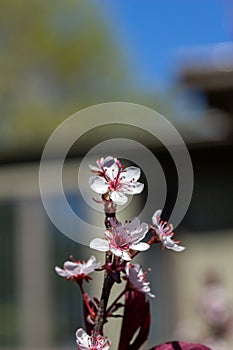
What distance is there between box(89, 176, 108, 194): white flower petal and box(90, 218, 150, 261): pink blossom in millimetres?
23

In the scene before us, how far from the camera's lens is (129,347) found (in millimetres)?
587

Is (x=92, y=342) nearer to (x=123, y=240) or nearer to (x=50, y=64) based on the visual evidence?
(x=123, y=240)

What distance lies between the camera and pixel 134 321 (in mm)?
581

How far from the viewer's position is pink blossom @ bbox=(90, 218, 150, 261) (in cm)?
51

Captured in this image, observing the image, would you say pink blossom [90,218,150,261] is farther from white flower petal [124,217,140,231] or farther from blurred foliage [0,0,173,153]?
blurred foliage [0,0,173,153]

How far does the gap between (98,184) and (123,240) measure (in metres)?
0.04

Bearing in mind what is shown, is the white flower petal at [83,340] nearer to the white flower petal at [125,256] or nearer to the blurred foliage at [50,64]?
the white flower petal at [125,256]

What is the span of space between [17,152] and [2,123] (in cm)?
857

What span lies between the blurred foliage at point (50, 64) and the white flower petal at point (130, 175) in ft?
41.2

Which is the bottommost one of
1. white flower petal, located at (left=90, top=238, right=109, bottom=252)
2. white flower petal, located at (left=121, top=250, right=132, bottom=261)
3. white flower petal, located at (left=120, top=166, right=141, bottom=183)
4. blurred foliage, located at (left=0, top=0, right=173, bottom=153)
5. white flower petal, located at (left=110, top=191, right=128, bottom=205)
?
white flower petal, located at (left=121, top=250, right=132, bottom=261)

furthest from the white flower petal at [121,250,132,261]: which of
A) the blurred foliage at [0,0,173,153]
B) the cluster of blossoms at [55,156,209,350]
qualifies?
the blurred foliage at [0,0,173,153]

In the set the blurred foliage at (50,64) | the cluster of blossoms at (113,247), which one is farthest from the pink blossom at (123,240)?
the blurred foliage at (50,64)

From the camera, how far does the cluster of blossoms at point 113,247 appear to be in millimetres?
503

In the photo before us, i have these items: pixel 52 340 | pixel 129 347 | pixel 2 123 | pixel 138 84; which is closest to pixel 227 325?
pixel 129 347
